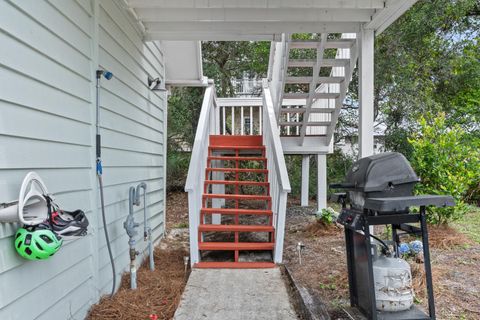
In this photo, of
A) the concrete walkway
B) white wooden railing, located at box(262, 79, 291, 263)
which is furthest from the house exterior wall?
white wooden railing, located at box(262, 79, 291, 263)

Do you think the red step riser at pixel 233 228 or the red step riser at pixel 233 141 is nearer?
the red step riser at pixel 233 228

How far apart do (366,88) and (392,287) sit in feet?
7.21

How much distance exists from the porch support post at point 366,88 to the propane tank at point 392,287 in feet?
5.95

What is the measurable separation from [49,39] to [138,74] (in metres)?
1.92

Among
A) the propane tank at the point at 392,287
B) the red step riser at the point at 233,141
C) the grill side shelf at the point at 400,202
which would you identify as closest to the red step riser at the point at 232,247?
the propane tank at the point at 392,287

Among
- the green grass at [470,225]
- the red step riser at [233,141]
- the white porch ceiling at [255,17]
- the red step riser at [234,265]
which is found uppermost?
the white porch ceiling at [255,17]

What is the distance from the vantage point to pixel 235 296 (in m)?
2.88

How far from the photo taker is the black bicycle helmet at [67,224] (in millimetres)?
1756

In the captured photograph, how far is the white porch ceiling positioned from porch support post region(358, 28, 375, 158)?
0.14 meters

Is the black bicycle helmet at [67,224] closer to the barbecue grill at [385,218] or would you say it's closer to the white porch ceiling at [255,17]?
the barbecue grill at [385,218]

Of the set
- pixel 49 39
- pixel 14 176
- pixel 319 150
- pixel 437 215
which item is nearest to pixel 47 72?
pixel 49 39

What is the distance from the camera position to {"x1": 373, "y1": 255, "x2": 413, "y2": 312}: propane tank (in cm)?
212

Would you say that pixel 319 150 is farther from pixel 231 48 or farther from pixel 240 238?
pixel 231 48

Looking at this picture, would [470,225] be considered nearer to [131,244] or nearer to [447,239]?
[447,239]
